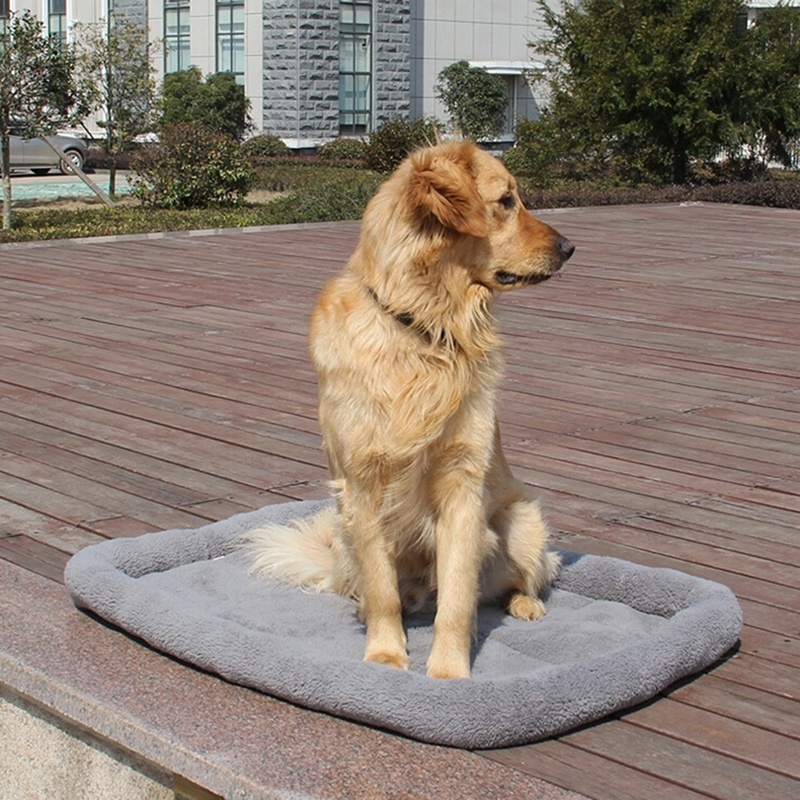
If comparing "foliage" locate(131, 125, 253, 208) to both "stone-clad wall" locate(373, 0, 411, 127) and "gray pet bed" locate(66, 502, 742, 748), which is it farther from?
"gray pet bed" locate(66, 502, 742, 748)

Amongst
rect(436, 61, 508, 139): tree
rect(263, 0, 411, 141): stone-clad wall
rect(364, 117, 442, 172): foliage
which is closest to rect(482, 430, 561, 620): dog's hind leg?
rect(364, 117, 442, 172): foliage

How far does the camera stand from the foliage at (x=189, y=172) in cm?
1889

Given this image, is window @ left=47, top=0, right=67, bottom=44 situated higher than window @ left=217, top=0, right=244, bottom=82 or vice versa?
window @ left=47, top=0, right=67, bottom=44

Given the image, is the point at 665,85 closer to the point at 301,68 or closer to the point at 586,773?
the point at 301,68

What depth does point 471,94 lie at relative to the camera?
32.1 meters

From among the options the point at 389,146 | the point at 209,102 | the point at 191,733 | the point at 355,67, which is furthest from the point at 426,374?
the point at 355,67

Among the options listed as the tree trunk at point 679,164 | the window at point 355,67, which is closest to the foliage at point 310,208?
the tree trunk at point 679,164

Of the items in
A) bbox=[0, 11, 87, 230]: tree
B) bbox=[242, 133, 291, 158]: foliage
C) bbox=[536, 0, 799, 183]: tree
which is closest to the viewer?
bbox=[0, 11, 87, 230]: tree

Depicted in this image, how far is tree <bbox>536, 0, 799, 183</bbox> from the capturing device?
19.2 meters

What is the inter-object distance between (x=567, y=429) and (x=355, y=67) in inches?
1063

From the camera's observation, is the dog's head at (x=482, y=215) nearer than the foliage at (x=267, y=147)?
Yes

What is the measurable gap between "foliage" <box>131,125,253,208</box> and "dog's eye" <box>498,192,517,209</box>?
52.9ft

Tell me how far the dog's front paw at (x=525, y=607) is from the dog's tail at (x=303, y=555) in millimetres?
488

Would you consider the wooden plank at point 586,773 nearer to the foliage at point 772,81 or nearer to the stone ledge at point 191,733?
the stone ledge at point 191,733
